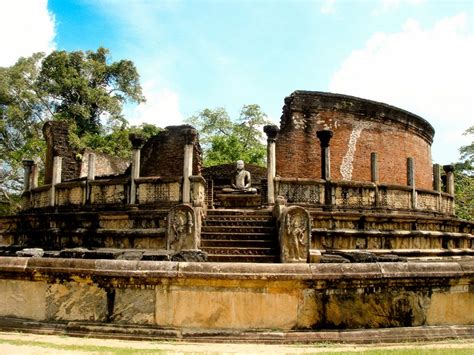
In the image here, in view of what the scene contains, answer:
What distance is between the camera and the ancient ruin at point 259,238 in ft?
14.6

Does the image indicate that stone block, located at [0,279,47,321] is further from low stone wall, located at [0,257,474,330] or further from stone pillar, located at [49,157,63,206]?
stone pillar, located at [49,157,63,206]

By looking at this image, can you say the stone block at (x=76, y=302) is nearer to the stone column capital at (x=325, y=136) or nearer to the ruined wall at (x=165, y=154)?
the stone column capital at (x=325, y=136)

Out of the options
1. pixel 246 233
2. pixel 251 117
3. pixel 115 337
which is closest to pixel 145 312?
pixel 115 337

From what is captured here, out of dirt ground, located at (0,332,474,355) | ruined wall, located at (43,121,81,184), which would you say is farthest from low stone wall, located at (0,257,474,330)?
ruined wall, located at (43,121,81,184)

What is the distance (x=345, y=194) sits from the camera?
474 inches

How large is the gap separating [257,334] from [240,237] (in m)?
6.19

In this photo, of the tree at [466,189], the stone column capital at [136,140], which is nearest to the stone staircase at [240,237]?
the stone column capital at [136,140]

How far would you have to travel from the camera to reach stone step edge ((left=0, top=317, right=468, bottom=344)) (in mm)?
4262

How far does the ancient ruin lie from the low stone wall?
13 millimetres

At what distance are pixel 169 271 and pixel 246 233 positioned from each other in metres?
6.25

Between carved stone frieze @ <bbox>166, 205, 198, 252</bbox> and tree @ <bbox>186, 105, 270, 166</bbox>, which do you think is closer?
carved stone frieze @ <bbox>166, 205, 198, 252</bbox>

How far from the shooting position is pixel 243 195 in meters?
14.4

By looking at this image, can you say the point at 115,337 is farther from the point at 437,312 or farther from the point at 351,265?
the point at 437,312

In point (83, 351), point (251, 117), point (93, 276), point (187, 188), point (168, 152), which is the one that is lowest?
point (83, 351)
